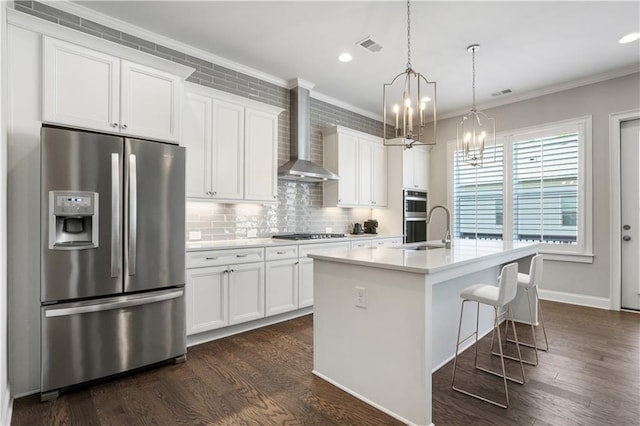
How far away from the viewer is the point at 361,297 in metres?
2.18

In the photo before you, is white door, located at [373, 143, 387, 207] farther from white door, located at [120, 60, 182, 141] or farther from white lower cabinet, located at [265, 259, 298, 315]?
white door, located at [120, 60, 182, 141]

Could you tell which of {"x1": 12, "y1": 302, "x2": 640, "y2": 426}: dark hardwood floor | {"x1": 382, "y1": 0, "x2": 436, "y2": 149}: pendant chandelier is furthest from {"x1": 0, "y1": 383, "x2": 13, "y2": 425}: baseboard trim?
{"x1": 382, "y1": 0, "x2": 436, "y2": 149}: pendant chandelier

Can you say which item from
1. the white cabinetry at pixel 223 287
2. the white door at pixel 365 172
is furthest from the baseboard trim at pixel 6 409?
the white door at pixel 365 172

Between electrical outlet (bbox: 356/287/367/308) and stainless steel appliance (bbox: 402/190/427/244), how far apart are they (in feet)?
10.9

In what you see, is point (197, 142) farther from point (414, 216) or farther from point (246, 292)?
point (414, 216)

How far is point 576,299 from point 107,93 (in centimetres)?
577

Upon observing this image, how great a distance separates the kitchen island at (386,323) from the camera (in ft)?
6.17

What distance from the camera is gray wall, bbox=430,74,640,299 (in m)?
4.18

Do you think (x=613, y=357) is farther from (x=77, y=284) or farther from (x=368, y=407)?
(x=77, y=284)

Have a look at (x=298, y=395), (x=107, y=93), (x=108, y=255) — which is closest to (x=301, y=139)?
(x=107, y=93)

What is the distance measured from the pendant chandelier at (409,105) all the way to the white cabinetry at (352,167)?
36 centimetres

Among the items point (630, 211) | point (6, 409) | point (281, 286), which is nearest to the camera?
point (6, 409)

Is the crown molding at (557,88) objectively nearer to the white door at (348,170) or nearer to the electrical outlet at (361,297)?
the white door at (348,170)

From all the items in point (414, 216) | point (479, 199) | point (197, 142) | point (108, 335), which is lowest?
point (108, 335)
